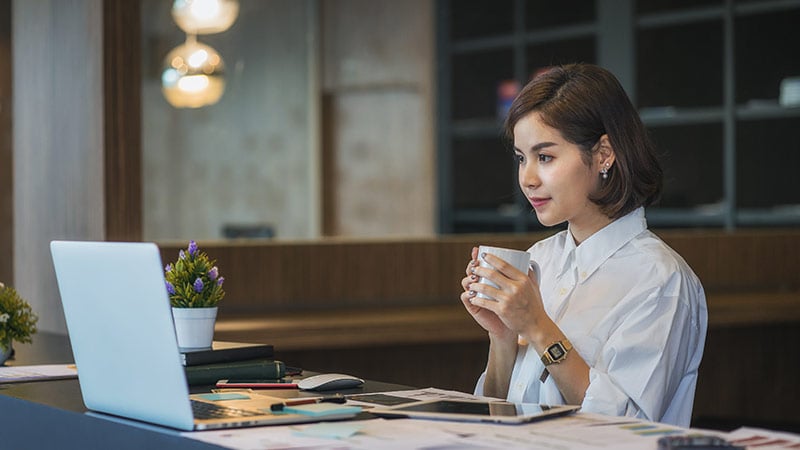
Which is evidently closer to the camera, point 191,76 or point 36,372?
point 36,372

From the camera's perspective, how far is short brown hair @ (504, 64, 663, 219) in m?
2.11

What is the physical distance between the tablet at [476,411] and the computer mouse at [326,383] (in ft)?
0.79

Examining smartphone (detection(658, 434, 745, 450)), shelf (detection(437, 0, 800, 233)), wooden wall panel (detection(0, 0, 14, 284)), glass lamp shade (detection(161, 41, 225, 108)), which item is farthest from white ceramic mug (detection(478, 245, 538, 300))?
glass lamp shade (detection(161, 41, 225, 108))

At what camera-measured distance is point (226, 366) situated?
6.79ft

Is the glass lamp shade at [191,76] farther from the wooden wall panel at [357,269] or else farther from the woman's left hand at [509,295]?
the woman's left hand at [509,295]

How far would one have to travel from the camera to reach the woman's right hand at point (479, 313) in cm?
196

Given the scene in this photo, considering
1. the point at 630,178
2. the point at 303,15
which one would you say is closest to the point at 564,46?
the point at 303,15

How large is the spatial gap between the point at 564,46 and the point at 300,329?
4386mm

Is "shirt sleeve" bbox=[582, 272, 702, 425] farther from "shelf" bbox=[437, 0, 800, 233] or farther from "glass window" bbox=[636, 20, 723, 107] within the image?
"glass window" bbox=[636, 20, 723, 107]

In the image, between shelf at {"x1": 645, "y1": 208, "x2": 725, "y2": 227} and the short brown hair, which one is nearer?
the short brown hair

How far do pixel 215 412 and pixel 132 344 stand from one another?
0.15 m

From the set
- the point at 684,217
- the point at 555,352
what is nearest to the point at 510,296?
the point at 555,352

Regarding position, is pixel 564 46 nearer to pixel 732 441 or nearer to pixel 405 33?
pixel 405 33

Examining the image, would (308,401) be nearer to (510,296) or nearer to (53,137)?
(510,296)
